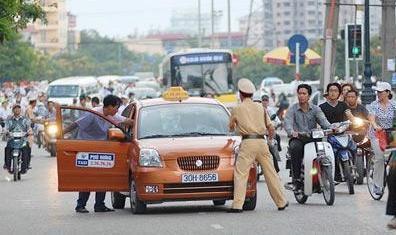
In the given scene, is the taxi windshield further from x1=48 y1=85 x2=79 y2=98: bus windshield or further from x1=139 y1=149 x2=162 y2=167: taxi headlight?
x1=48 y1=85 x2=79 y2=98: bus windshield

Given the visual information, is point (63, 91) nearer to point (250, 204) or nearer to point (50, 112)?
point (50, 112)

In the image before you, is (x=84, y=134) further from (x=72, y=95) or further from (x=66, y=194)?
(x=72, y=95)

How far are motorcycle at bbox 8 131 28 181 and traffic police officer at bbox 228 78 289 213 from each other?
12613mm

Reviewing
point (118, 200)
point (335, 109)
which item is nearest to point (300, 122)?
point (335, 109)

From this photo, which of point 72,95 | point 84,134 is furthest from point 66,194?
point 72,95

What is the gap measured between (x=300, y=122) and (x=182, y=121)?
201cm

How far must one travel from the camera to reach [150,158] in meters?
18.7

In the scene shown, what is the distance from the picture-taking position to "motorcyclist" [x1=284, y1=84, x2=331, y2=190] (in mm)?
20531

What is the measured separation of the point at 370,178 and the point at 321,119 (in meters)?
1.51

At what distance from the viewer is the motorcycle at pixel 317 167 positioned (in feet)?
65.3

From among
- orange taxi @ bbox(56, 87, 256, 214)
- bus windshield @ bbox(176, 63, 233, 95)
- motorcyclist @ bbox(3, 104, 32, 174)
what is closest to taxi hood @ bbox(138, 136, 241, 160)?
orange taxi @ bbox(56, 87, 256, 214)

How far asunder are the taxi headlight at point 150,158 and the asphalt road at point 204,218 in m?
0.68

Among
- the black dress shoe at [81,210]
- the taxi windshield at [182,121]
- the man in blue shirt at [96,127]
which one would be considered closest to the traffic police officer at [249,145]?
the taxi windshield at [182,121]

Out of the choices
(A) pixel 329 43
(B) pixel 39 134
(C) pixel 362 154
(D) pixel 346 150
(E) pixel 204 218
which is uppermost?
(A) pixel 329 43
